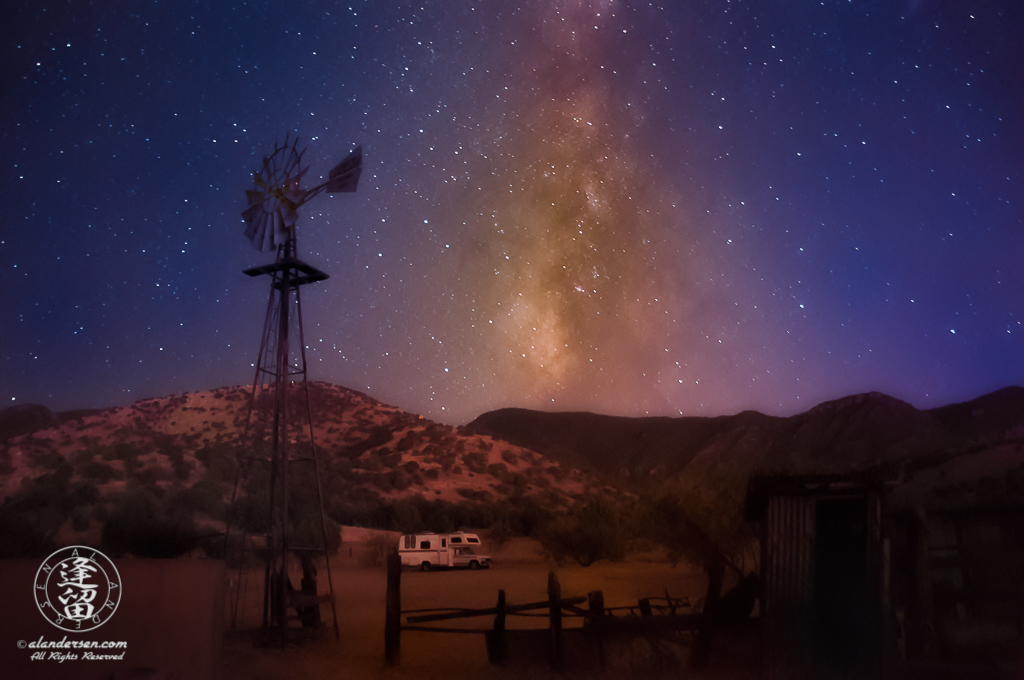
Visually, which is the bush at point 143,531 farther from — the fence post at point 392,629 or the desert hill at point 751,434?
the desert hill at point 751,434

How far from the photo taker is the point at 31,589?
8.30m

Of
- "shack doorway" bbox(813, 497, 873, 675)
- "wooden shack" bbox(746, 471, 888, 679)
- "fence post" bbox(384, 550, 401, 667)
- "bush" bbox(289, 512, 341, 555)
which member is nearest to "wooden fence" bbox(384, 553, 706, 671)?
"fence post" bbox(384, 550, 401, 667)

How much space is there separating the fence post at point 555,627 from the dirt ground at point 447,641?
227mm

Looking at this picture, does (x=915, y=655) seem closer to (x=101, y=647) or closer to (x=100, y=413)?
(x=101, y=647)

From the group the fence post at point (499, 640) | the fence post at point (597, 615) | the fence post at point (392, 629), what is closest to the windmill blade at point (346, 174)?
the fence post at point (392, 629)

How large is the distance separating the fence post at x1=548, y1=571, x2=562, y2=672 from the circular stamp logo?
606 centimetres

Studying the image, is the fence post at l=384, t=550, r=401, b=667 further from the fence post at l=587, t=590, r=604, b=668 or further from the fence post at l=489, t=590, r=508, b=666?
the fence post at l=587, t=590, r=604, b=668

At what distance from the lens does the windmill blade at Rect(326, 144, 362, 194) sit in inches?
586

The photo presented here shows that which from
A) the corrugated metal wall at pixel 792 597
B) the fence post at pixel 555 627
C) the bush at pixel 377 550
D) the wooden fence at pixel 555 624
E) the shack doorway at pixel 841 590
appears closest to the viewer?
the shack doorway at pixel 841 590

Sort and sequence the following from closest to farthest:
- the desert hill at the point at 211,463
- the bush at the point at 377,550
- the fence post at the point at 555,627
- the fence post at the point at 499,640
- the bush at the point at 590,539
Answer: the fence post at the point at 555,627, the fence post at the point at 499,640, the desert hill at the point at 211,463, the bush at the point at 377,550, the bush at the point at 590,539

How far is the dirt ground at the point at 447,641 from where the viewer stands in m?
12.0

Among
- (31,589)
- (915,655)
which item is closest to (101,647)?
(31,589)

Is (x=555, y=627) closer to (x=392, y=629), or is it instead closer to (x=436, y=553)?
(x=392, y=629)

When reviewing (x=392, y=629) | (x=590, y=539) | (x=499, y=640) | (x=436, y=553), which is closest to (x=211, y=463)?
(x=436, y=553)
